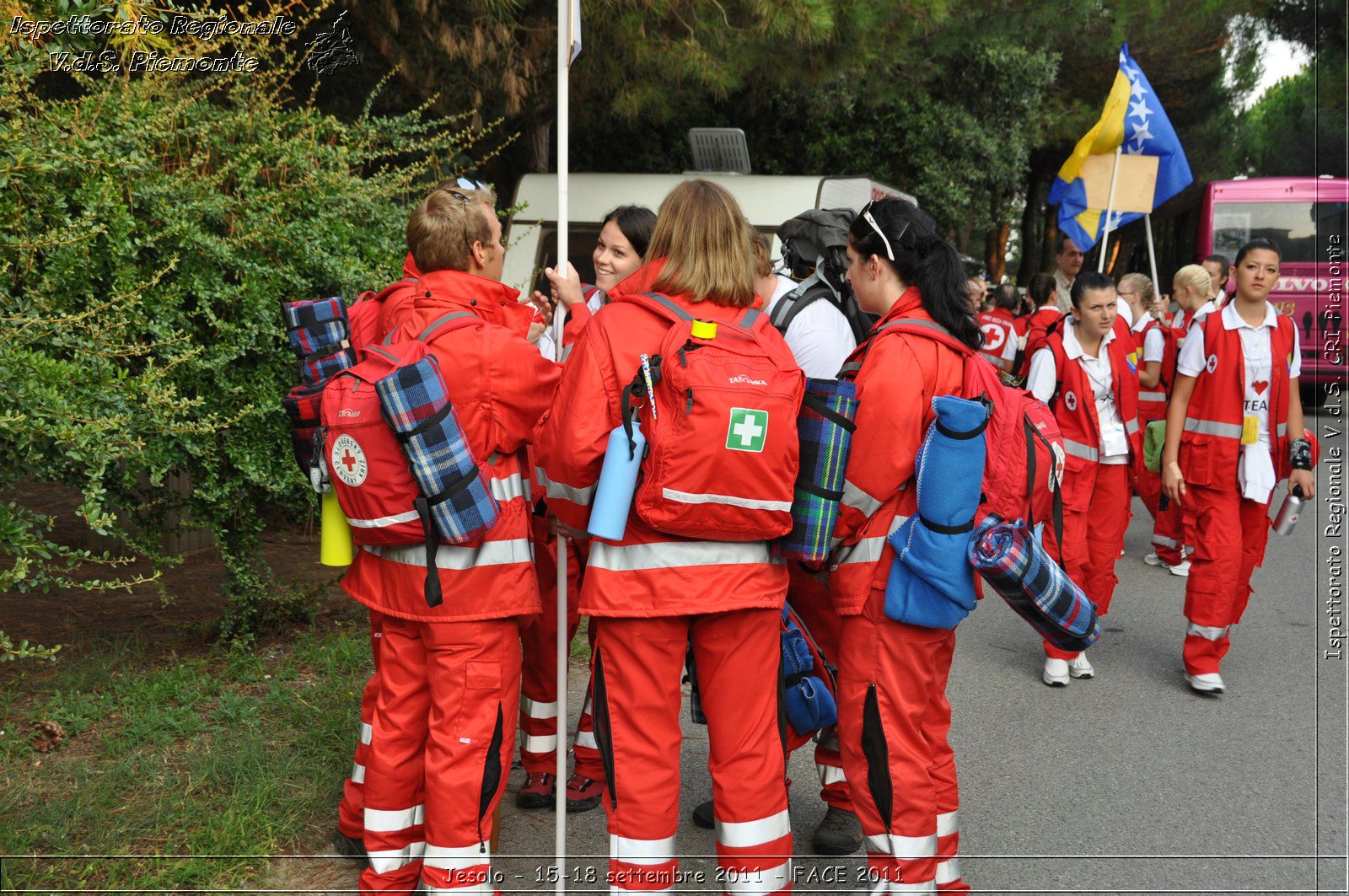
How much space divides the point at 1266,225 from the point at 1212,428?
682 inches

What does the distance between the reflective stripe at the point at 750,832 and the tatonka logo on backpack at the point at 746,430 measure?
1.09 metres

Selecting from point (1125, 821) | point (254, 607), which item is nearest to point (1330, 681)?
point (1125, 821)

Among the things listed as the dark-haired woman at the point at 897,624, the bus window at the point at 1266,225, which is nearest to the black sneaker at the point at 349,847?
the dark-haired woman at the point at 897,624

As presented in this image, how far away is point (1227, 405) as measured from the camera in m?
5.87

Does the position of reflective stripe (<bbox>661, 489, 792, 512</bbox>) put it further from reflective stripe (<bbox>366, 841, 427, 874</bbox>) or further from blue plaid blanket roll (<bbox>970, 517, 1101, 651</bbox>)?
reflective stripe (<bbox>366, 841, 427, 874</bbox>)

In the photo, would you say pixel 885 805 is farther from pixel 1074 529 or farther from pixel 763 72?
pixel 763 72

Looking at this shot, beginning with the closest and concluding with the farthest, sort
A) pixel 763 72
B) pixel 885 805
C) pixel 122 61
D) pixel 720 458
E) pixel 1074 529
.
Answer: pixel 720 458 < pixel 885 805 < pixel 122 61 < pixel 1074 529 < pixel 763 72

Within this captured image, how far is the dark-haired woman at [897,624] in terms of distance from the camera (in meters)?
3.36

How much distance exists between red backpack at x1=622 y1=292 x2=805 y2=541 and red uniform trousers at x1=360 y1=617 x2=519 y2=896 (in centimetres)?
76

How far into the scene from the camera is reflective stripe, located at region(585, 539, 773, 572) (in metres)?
3.19

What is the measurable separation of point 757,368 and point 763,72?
9184mm

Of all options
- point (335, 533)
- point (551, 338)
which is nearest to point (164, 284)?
point (551, 338)

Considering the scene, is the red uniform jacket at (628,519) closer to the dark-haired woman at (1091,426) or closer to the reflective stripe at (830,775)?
the reflective stripe at (830,775)

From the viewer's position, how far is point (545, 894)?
3.78 metres
